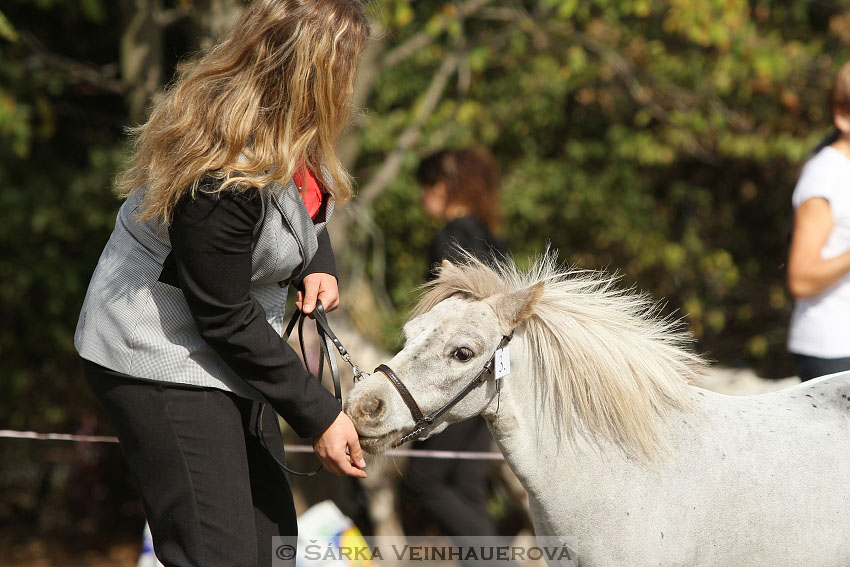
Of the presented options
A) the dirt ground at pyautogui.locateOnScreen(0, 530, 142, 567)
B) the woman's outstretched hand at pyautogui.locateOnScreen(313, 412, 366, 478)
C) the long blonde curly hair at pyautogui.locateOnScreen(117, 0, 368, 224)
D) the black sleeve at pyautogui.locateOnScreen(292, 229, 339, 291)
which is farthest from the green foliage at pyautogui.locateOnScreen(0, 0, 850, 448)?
the woman's outstretched hand at pyautogui.locateOnScreen(313, 412, 366, 478)

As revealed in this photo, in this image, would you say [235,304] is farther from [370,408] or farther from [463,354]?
[463,354]

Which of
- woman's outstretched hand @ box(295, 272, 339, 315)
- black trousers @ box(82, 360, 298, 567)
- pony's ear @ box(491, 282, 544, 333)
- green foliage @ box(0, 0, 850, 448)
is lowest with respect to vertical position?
black trousers @ box(82, 360, 298, 567)

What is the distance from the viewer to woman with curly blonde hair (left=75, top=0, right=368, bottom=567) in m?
1.74

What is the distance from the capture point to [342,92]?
180 centimetres

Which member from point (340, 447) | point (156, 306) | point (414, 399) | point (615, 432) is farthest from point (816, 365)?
point (156, 306)

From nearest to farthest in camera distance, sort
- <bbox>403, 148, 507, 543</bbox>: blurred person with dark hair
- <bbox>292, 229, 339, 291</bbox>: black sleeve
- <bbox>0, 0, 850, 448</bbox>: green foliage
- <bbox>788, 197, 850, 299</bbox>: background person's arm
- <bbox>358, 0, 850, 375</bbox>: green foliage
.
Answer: <bbox>292, 229, 339, 291</bbox>: black sleeve → <bbox>788, 197, 850, 299</bbox>: background person's arm → <bbox>403, 148, 507, 543</bbox>: blurred person with dark hair → <bbox>0, 0, 850, 448</bbox>: green foliage → <bbox>358, 0, 850, 375</bbox>: green foliage

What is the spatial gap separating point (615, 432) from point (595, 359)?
19cm

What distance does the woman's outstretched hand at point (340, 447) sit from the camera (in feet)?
6.15

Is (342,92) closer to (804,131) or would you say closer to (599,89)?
(599,89)

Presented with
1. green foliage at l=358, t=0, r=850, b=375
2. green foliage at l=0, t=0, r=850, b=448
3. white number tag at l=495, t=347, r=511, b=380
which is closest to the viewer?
white number tag at l=495, t=347, r=511, b=380

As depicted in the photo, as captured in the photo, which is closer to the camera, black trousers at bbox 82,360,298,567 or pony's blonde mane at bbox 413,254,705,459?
black trousers at bbox 82,360,298,567

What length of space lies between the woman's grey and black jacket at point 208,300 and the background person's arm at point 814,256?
1490 millimetres

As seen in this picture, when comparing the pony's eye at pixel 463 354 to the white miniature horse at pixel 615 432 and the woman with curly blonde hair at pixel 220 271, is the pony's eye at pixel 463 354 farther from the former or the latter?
the woman with curly blonde hair at pixel 220 271

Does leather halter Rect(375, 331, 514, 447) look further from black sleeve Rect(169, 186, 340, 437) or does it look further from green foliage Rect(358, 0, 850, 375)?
green foliage Rect(358, 0, 850, 375)
